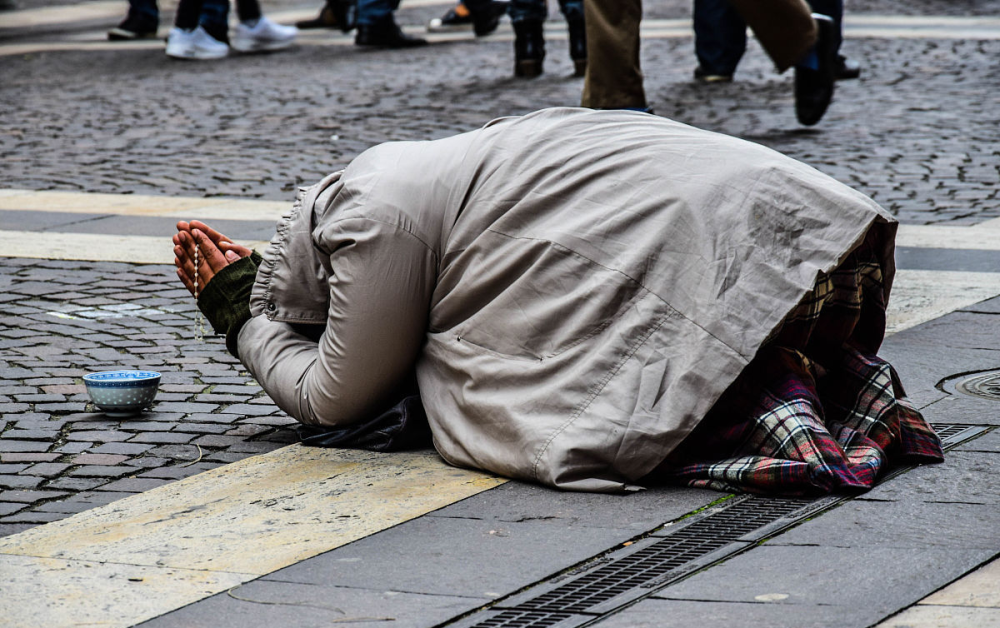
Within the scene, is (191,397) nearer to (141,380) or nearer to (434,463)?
(141,380)

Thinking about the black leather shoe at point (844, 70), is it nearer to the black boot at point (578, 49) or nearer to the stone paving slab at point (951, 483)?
the black boot at point (578, 49)

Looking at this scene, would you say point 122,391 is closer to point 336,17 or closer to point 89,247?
point 89,247

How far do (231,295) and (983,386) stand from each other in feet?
6.65

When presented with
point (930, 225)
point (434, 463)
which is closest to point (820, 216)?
point (434, 463)

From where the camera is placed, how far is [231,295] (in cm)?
390

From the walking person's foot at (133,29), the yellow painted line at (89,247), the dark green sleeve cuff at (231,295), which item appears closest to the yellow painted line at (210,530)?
the dark green sleeve cuff at (231,295)

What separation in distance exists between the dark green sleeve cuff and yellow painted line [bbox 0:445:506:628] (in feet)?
1.17

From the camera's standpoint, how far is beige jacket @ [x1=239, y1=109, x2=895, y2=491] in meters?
3.31

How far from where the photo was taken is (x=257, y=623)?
8.66 feet

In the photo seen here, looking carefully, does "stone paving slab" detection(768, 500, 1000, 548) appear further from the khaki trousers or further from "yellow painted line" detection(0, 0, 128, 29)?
"yellow painted line" detection(0, 0, 128, 29)

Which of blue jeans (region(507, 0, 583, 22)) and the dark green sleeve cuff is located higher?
the dark green sleeve cuff

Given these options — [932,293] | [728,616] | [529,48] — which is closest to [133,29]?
[529,48]

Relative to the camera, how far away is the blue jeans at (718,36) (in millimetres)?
10617

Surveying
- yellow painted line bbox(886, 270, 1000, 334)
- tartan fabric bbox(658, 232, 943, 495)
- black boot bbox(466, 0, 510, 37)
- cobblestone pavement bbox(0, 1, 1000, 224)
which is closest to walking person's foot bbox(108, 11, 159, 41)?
cobblestone pavement bbox(0, 1, 1000, 224)
